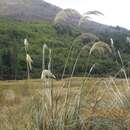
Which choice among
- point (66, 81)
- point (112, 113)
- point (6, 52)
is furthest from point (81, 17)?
point (6, 52)

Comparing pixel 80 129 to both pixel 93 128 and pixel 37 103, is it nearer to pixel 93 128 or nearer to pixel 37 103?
pixel 93 128

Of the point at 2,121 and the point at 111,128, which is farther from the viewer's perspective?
the point at 2,121

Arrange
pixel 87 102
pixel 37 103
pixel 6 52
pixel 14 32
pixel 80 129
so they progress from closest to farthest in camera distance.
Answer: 1. pixel 80 129
2. pixel 37 103
3. pixel 87 102
4. pixel 6 52
5. pixel 14 32

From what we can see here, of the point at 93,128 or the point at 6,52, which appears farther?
the point at 6,52

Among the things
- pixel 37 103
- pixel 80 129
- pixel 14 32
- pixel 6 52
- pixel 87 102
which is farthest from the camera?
pixel 14 32

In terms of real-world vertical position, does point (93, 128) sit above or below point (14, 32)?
above

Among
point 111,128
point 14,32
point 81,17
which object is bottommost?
point 14,32

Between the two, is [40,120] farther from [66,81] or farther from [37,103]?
[66,81]

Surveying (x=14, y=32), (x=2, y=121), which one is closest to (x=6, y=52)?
(x=14, y=32)

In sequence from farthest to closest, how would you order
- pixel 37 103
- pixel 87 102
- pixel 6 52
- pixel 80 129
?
pixel 6 52 < pixel 87 102 < pixel 37 103 < pixel 80 129

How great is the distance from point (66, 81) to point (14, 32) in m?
113

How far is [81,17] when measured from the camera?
275 inches

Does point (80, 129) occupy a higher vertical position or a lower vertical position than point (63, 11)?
lower

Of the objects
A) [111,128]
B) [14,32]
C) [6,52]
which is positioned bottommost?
[14,32]
